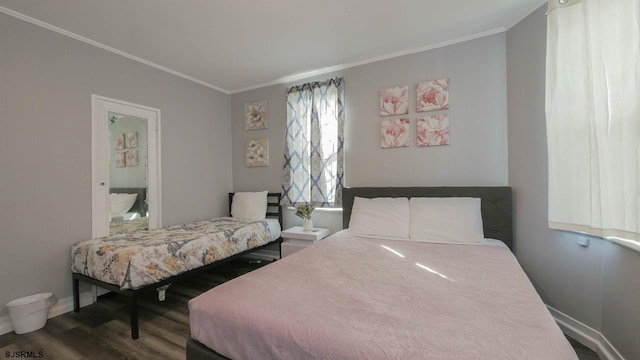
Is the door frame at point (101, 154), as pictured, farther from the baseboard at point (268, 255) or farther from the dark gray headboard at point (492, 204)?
the dark gray headboard at point (492, 204)

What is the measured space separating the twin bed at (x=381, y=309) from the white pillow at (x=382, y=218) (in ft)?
1.10

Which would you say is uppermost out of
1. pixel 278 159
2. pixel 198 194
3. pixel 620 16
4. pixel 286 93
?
pixel 286 93

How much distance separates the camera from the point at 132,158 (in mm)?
2838

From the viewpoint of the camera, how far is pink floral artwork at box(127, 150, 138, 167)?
2806 millimetres

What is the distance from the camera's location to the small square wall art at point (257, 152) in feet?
12.1

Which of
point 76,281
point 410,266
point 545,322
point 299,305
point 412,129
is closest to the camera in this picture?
point 545,322

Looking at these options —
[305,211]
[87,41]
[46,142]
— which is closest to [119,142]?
[46,142]

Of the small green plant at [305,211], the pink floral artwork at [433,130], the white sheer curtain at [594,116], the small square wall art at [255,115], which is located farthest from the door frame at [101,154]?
the white sheer curtain at [594,116]

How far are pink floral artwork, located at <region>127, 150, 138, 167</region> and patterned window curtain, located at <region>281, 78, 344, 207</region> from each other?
5.62 ft

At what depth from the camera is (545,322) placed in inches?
37.0

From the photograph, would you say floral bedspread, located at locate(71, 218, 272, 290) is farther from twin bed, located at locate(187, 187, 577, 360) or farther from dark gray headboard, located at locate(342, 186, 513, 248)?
dark gray headboard, located at locate(342, 186, 513, 248)

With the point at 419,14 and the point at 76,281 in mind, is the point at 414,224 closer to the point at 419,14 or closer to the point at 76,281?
the point at 419,14

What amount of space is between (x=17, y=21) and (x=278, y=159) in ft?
8.58

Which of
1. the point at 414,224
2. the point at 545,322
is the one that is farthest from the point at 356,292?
the point at 414,224
